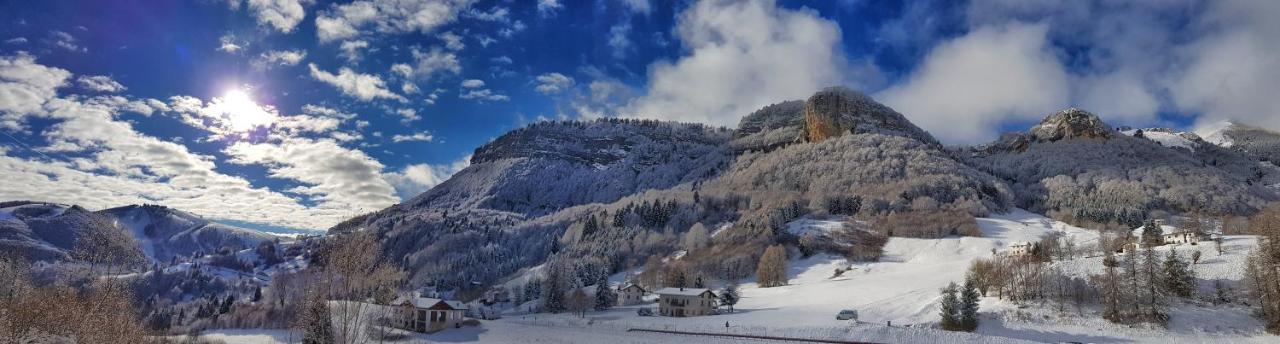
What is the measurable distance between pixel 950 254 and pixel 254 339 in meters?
119

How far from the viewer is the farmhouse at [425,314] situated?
7600 centimetres

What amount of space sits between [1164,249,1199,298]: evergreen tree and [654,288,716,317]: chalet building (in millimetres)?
48117

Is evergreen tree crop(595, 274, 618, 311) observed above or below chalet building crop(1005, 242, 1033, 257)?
below

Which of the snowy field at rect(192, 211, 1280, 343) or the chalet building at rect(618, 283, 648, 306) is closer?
the snowy field at rect(192, 211, 1280, 343)

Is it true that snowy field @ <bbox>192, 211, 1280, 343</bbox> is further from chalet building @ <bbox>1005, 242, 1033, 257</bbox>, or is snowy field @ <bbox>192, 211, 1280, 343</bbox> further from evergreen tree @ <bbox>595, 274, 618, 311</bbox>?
chalet building @ <bbox>1005, 242, 1033, 257</bbox>

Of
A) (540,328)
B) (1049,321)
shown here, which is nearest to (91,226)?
(540,328)

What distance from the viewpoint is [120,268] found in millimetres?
36281

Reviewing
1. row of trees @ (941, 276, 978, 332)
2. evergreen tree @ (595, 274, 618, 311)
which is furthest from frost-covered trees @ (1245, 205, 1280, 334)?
evergreen tree @ (595, 274, 618, 311)

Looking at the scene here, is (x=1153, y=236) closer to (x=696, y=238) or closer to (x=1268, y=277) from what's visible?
(x=1268, y=277)

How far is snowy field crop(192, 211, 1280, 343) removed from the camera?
55781 mm

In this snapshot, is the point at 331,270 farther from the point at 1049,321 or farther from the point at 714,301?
the point at 714,301

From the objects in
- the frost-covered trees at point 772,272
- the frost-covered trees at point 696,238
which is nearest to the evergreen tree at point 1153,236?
the frost-covered trees at point 772,272

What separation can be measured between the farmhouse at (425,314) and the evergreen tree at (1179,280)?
2929 inches

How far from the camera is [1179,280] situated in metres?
61.7
